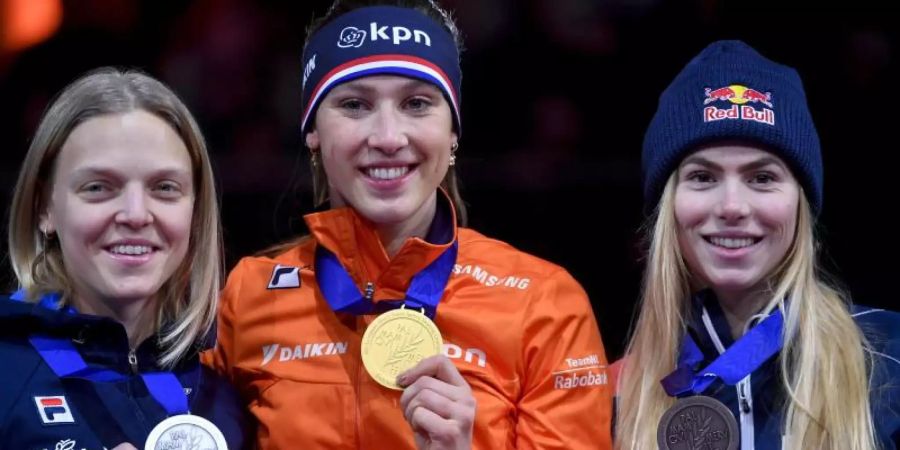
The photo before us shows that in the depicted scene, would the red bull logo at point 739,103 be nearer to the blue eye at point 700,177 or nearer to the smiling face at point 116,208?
the blue eye at point 700,177

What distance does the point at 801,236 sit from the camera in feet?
11.6

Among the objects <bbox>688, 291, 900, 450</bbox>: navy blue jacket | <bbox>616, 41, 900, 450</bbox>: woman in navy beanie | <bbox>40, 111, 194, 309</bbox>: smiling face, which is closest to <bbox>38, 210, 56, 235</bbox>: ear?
<bbox>40, 111, 194, 309</bbox>: smiling face

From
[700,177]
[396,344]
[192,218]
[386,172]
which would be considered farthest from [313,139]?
[700,177]

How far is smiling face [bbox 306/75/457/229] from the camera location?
344 centimetres

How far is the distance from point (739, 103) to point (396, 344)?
1.05 m

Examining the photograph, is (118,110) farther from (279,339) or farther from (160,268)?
(279,339)

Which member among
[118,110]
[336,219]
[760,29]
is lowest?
[336,219]

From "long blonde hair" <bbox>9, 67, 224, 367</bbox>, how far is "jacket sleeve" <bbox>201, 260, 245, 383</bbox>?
0.14 meters

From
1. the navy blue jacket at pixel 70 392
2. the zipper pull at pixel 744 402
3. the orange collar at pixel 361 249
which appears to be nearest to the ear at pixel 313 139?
the orange collar at pixel 361 249

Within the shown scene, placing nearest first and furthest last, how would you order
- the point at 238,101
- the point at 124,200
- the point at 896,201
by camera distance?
the point at 124,200
the point at 896,201
the point at 238,101

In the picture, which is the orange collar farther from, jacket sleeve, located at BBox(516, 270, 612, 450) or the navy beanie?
the navy beanie

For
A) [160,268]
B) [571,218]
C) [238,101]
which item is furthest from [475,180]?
[160,268]

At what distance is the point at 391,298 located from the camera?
3461mm

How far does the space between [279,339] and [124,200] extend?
0.53m
